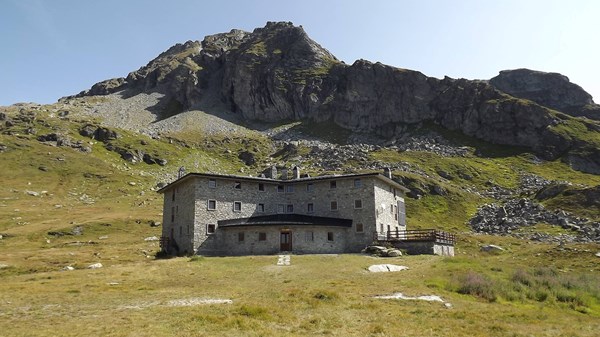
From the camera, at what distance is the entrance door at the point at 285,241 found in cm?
5616

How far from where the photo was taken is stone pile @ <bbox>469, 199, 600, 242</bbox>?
82.1 m

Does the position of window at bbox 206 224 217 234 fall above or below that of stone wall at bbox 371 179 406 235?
below

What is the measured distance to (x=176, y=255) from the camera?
58031mm

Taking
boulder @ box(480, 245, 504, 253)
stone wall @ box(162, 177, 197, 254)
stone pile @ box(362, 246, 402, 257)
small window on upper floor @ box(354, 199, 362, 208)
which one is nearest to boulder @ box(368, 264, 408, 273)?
stone pile @ box(362, 246, 402, 257)

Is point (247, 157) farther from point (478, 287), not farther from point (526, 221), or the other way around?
point (478, 287)

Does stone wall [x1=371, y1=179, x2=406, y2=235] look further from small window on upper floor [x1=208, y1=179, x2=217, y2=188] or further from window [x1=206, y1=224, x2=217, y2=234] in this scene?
small window on upper floor [x1=208, y1=179, x2=217, y2=188]

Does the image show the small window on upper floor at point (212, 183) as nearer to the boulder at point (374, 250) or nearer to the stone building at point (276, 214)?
the stone building at point (276, 214)

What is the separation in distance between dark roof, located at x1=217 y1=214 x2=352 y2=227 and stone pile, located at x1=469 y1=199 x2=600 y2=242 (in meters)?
43.5

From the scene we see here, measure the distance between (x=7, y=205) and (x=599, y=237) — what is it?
115 m

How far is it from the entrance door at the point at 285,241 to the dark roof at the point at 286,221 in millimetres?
1572

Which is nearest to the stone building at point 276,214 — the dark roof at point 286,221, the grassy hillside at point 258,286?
the dark roof at point 286,221

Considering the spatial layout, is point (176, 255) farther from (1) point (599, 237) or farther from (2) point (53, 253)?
(1) point (599, 237)

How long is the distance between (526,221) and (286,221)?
61812 mm

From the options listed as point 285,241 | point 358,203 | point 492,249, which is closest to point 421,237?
point 358,203
